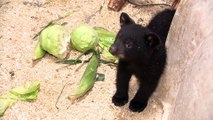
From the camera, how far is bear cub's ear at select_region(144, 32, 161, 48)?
11.9 feet

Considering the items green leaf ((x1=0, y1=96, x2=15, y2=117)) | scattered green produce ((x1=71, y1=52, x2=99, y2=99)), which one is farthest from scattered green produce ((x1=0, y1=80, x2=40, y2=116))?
scattered green produce ((x1=71, y1=52, x2=99, y2=99))

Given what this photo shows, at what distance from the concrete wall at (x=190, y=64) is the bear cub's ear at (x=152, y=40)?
237mm

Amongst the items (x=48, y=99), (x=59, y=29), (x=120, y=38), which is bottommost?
(x=48, y=99)

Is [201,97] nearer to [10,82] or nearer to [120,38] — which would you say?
[120,38]

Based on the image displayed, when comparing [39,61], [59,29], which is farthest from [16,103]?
[59,29]

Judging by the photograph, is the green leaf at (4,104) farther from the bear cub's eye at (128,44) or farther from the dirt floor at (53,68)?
the bear cub's eye at (128,44)

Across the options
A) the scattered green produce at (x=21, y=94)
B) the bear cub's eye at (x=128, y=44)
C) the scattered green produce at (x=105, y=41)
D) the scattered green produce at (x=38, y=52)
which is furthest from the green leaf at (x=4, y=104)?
the bear cub's eye at (x=128, y=44)

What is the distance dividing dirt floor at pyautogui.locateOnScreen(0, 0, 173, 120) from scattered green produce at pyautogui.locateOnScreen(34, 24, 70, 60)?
11cm

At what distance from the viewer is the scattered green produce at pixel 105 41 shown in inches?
178

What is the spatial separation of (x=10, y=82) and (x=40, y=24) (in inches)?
34.1

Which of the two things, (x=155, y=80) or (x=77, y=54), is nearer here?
(x=155, y=80)

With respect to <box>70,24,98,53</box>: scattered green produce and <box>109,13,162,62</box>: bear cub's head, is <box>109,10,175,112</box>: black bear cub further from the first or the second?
<box>70,24,98,53</box>: scattered green produce

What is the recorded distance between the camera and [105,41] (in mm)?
4594

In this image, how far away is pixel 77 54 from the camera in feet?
14.9
